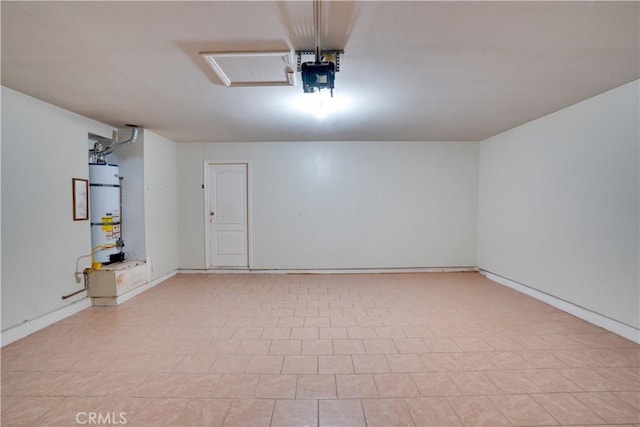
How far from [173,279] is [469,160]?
587 cm

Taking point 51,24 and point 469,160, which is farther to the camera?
point 469,160

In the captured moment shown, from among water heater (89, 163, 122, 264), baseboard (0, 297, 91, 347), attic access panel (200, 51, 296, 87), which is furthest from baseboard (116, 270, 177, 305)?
attic access panel (200, 51, 296, 87)

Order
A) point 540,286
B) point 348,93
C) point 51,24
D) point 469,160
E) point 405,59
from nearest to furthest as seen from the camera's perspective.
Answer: point 51,24, point 405,59, point 348,93, point 540,286, point 469,160

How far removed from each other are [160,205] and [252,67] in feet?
11.4

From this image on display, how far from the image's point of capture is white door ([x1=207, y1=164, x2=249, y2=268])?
18.0 ft

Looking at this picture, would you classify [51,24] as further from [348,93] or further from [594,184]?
[594,184]

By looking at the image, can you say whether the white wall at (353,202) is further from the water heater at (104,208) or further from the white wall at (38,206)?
the white wall at (38,206)

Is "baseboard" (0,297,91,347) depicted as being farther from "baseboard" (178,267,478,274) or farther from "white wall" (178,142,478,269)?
"white wall" (178,142,478,269)

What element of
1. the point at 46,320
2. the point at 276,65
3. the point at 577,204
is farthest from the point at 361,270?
the point at 46,320

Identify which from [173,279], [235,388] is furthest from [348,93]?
[173,279]

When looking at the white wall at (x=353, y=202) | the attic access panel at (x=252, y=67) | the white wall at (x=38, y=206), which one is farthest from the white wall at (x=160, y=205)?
the attic access panel at (x=252, y=67)

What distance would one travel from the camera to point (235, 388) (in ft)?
6.93

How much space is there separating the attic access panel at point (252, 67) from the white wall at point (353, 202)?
2.80 meters

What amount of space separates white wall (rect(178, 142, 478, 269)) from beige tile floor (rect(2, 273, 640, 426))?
1.66 meters
